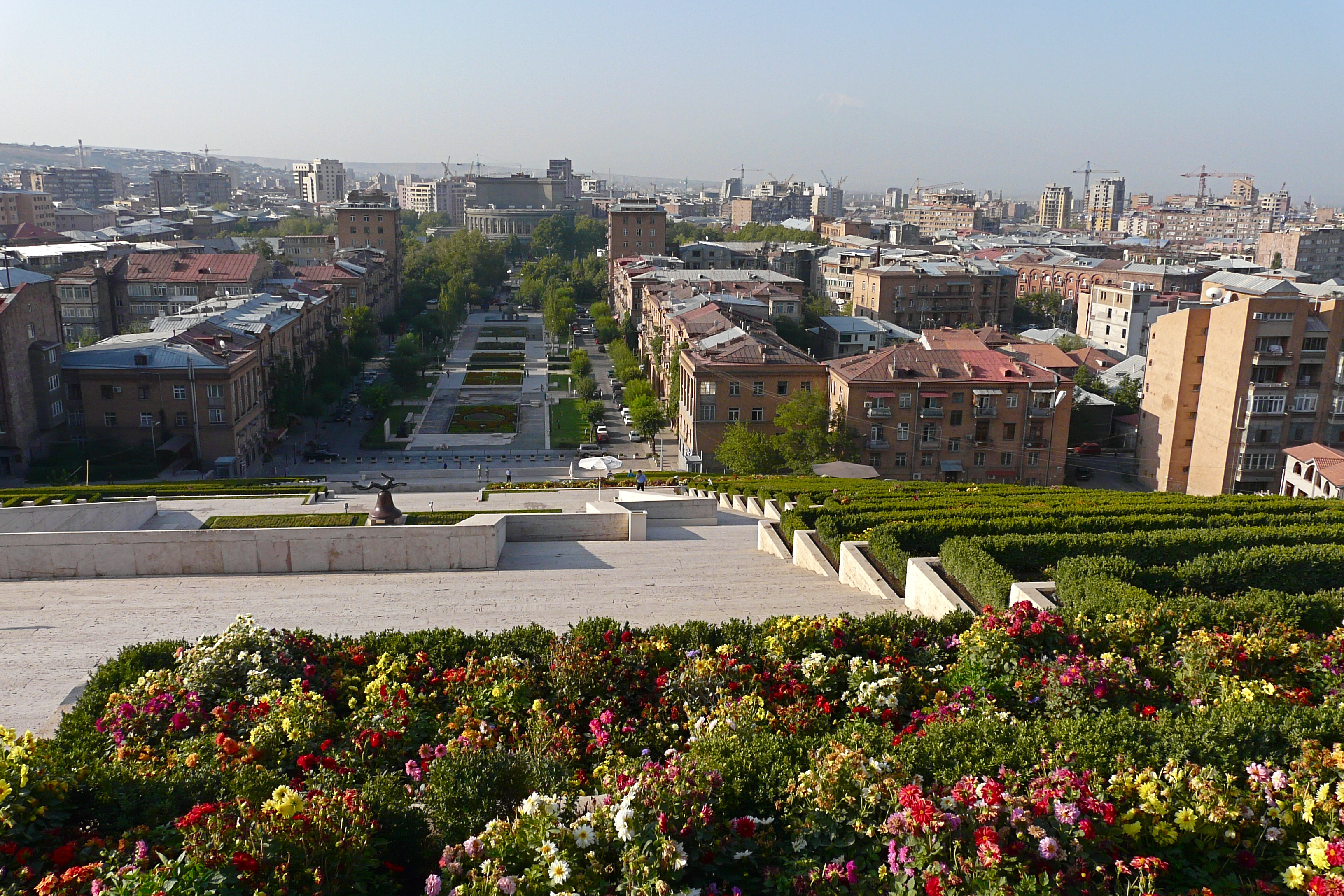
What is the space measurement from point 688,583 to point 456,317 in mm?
76259

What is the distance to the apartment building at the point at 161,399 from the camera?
142 feet

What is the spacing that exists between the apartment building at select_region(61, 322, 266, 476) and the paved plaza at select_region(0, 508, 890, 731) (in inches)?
1144

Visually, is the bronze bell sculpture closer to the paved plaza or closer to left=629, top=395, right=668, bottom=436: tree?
the paved plaza

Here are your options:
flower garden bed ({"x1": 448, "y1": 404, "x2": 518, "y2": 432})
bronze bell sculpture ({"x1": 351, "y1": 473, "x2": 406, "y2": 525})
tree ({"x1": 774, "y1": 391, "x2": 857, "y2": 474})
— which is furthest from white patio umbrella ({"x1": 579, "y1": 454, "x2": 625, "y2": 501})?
flower garden bed ({"x1": 448, "y1": 404, "x2": 518, "y2": 432})

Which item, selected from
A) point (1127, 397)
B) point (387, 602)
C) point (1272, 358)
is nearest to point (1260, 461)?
point (1272, 358)

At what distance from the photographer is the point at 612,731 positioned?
27.8 ft

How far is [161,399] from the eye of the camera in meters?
43.5

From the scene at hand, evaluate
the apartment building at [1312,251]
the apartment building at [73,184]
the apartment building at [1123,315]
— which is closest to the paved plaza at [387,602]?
the apartment building at [1123,315]

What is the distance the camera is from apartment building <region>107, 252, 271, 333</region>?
6662 centimetres

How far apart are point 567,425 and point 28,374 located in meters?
24.7

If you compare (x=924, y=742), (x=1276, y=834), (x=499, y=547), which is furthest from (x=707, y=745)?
(x=499, y=547)

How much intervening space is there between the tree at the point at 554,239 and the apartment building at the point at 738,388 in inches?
3926

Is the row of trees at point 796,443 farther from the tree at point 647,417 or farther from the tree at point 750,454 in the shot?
the tree at point 647,417

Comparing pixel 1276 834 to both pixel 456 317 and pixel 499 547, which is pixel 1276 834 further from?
pixel 456 317
